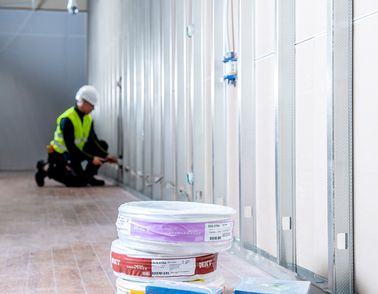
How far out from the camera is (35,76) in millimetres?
11344

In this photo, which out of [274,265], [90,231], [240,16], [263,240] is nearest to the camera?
[274,265]

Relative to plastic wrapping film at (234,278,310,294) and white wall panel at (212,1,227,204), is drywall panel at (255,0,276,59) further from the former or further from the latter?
plastic wrapping film at (234,278,310,294)

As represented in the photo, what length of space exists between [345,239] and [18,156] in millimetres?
9926

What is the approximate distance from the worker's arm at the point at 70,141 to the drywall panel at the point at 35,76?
409 centimetres

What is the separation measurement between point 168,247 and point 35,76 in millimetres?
9921

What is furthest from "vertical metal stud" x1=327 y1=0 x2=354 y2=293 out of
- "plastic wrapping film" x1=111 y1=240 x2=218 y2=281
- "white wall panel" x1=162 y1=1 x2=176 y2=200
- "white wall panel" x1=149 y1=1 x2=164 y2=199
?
"white wall panel" x1=149 y1=1 x2=164 y2=199

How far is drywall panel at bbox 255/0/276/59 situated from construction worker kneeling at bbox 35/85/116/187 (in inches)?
183

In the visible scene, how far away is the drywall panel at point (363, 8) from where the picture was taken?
1.94 meters

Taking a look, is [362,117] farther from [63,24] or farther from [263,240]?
[63,24]

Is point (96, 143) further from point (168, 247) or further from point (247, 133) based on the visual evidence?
point (168, 247)

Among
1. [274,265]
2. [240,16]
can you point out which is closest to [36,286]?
[274,265]

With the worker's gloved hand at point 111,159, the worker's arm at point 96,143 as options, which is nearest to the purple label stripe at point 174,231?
the worker's gloved hand at point 111,159

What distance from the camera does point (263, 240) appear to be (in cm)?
279

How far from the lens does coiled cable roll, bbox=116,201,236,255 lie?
2.00m
